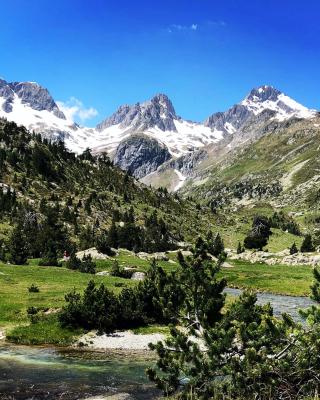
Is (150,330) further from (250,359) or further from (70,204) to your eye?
(70,204)

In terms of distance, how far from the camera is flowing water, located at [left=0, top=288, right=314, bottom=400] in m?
26.0

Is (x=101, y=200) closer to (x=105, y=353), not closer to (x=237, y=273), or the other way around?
(x=237, y=273)

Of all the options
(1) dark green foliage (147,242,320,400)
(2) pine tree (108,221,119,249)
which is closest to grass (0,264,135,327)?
(1) dark green foliage (147,242,320,400)

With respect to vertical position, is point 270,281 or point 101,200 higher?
point 101,200

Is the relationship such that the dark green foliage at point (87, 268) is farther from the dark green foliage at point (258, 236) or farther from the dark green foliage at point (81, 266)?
the dark green foliage at point (258, 236)

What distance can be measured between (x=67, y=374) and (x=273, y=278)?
69.8 meters

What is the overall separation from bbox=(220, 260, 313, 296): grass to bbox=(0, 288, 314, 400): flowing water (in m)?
50.2

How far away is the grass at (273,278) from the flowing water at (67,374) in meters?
50.2

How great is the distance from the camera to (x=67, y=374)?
29781 millimetres

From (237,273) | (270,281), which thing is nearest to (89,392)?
(270,281)

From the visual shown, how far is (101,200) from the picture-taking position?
184m

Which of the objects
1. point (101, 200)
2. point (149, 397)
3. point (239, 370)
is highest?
point (101, 200)

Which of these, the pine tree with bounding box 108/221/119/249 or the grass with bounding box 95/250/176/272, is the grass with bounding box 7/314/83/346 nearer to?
the grass with bounding box 95/250/176/272

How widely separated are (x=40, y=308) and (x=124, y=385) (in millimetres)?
20800
